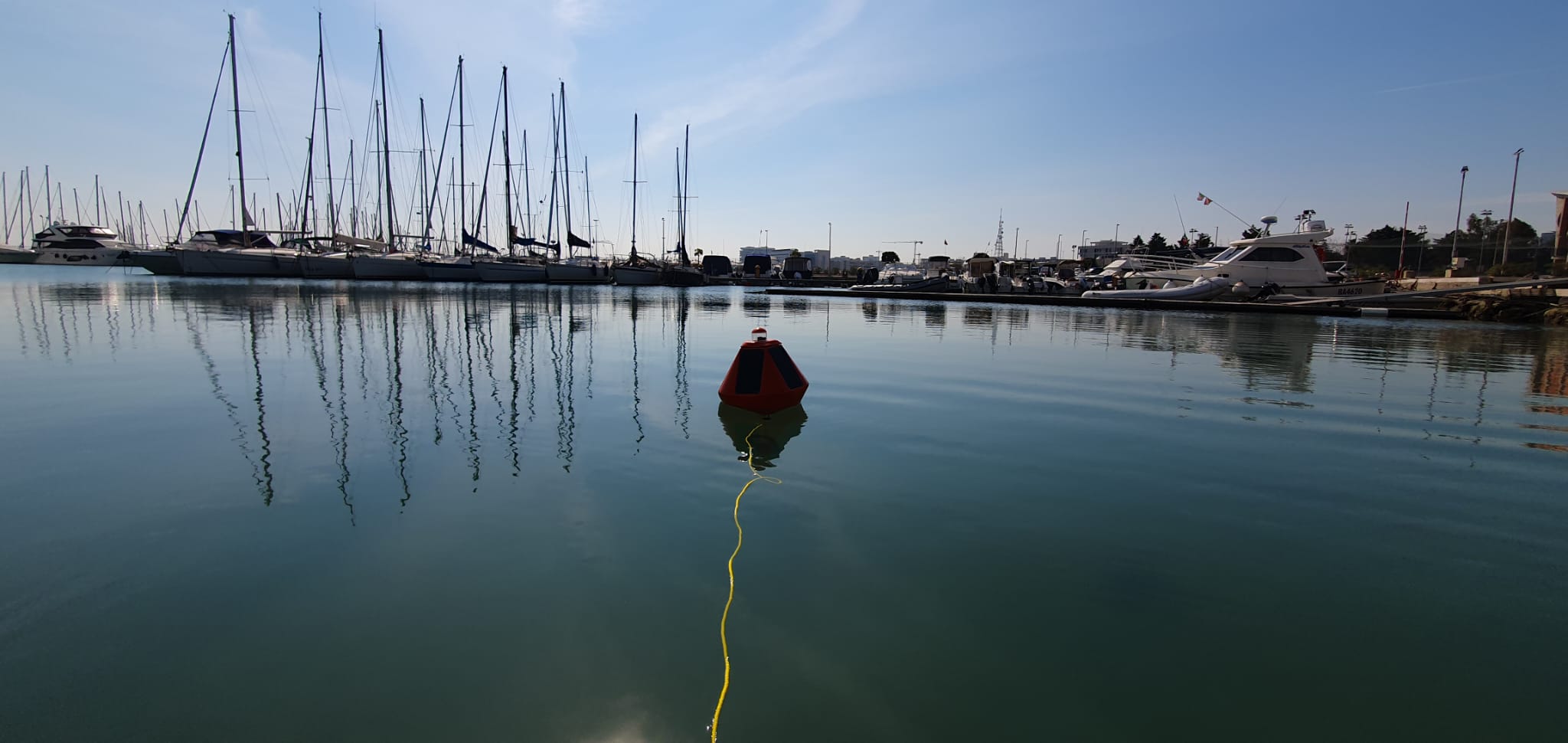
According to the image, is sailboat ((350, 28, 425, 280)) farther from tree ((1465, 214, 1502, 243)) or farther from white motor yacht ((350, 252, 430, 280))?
tree ((1465, 214, 1502, 243))

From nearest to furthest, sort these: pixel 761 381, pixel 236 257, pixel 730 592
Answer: pixel 730 592 → pixel 761 381 → pixel 236 257

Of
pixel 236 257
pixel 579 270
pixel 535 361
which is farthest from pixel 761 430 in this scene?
pixel 236 257

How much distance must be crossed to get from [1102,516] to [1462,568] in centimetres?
265

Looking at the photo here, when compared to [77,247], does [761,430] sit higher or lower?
lower

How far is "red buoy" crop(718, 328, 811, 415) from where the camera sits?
1120 centimetres

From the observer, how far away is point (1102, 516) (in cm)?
666

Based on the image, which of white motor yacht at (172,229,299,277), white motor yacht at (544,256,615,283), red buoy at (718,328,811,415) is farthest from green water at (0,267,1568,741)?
white motor yacht at (172,229,299,277)

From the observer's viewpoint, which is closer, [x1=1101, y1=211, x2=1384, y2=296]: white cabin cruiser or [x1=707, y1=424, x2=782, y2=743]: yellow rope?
[x1=707, y1=424, x2=782, y2=743]: yellow rope

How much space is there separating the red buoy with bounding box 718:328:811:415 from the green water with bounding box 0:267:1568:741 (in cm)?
45

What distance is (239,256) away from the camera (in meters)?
61.5

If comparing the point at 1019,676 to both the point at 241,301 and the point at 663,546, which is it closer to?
the point at 663,546

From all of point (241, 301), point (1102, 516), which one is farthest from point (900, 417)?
point (241, 301)

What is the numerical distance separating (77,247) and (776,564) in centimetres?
12120

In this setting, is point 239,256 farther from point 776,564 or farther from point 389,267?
point 776,564
